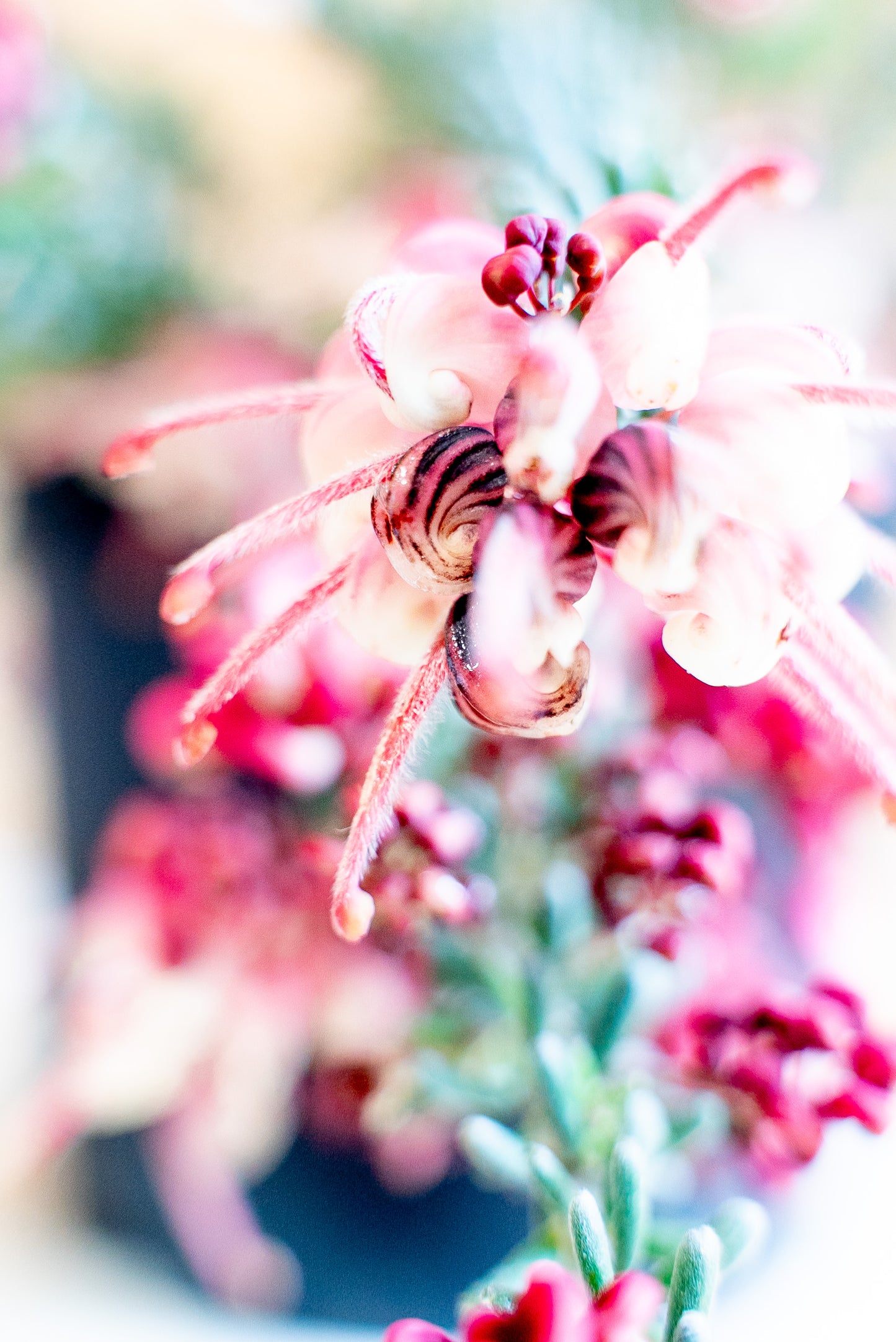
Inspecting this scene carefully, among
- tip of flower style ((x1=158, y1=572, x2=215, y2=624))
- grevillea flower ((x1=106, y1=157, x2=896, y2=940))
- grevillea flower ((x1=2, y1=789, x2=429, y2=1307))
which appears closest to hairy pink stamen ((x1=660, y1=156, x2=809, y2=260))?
grevillea flower ((x1=106, y1=157, x2=896, y2=940))

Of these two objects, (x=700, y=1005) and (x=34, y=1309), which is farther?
(x=34, y=1309)

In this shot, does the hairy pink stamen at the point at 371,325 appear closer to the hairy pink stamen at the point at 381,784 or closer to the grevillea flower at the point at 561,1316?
the hairy pink stamen at the point at 381,784

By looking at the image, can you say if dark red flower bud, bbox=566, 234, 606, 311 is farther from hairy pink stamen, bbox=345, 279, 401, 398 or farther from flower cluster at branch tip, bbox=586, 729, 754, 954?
flower cluster at branch tip, bbox=586, 729, 754, 954

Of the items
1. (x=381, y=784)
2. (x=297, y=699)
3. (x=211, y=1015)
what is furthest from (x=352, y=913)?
(x=211, y=1015)

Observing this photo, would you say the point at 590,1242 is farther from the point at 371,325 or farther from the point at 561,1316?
the point at 371,325

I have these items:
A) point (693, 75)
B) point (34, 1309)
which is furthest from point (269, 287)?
point (34, 1309)

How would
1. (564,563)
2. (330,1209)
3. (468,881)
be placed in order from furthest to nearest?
1. (330,1209)
2. (468,881)
3. (564,563)

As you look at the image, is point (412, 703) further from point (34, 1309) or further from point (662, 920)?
point (34, 1309)
